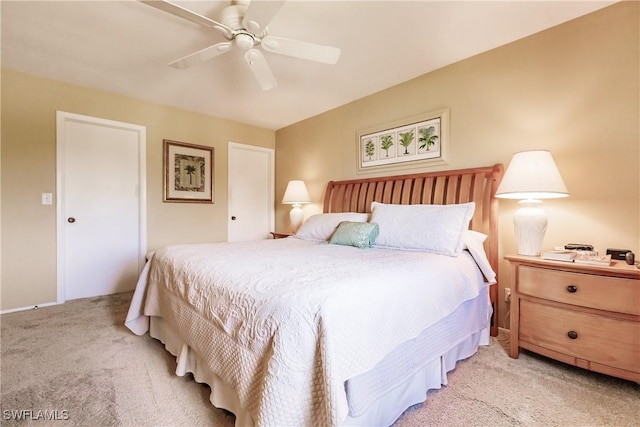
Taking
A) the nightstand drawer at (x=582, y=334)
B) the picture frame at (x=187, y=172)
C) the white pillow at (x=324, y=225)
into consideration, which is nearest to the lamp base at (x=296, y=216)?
the white pillow at (x=324, y=225)

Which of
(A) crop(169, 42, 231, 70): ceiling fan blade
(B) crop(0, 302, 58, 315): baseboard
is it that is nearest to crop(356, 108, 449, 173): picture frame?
(A) crop(169, 42, 231, 70): ceiling fan blade

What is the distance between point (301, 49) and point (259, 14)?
374 millimetres

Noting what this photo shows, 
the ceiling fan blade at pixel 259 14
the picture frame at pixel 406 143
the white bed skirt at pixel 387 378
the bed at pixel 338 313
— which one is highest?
the ceiling fan blade at pixel 259 14

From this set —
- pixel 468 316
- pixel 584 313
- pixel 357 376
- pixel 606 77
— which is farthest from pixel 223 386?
pixel 606 77

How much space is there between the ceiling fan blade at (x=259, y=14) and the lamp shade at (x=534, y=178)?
1.72 meters

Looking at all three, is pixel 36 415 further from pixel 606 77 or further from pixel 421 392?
pixel 606 77

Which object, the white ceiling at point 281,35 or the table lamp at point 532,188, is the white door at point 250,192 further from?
the table lamp at point 532,188

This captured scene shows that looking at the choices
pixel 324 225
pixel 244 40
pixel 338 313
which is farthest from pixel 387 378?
pixel 244 40

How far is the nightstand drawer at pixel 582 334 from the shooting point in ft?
4.87

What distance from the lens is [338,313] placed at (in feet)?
3.29

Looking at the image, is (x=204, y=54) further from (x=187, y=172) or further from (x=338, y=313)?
(x=187, y=172)

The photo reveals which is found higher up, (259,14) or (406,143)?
(259,14)

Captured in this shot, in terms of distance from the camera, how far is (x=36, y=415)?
1358 mm

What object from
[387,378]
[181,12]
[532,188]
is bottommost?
[387,378]
